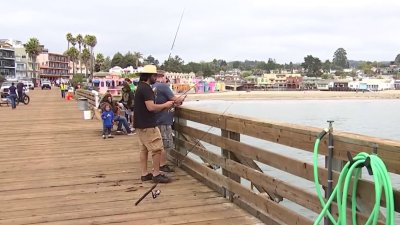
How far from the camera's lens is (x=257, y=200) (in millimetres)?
4641

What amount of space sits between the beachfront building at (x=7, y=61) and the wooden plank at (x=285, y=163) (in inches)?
4784

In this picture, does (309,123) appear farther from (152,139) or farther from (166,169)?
(152,139)

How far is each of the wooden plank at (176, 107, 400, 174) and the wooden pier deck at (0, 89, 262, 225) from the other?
83 cm

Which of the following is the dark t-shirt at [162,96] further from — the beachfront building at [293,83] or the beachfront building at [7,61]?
the beachfront building at [293,83]

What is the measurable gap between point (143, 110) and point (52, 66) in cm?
16191

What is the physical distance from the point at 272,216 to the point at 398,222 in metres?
5.94

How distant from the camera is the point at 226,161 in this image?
5285 millimetres

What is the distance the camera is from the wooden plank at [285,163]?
10.1 ft

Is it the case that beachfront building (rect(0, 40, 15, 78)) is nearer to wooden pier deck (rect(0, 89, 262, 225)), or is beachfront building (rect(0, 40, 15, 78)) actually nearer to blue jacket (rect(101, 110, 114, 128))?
blue jacket (rect(101, 110, 114, 128))

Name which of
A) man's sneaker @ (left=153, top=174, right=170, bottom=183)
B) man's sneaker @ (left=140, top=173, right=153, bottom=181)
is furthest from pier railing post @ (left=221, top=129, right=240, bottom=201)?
man's sneaker @ (left=140, top=173, right=153, bottom=181)

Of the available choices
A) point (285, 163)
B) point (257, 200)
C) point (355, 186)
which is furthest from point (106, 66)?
point (355, 186)

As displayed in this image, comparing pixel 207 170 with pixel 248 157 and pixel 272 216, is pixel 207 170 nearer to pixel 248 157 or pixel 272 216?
pixel 248 157

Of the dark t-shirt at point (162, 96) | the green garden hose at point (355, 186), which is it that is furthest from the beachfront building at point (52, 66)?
the green garden hose at point (355, 186)

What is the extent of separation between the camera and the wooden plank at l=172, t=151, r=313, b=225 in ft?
13.1
